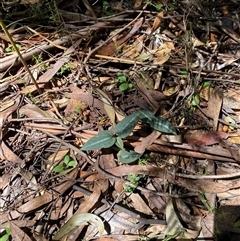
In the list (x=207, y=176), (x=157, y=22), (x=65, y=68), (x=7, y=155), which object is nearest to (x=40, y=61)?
(x=65, y=68)

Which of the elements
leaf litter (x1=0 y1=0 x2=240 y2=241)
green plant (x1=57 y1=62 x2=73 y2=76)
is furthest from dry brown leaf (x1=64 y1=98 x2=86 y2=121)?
green plant (x1=57 y1=62 x2=73 y2=76)

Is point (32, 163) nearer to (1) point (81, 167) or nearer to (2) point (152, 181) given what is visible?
(1) point (81, 167)

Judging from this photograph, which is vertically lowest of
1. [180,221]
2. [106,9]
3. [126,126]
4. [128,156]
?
[180,221]

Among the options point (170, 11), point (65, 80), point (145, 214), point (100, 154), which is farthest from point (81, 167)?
point (170, 11)

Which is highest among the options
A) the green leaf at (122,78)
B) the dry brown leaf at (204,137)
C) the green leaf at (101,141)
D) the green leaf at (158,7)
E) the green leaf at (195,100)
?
the green leaf at (158,7)

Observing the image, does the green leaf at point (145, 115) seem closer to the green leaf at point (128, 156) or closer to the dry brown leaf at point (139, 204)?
the green leaf at point (128, 156)

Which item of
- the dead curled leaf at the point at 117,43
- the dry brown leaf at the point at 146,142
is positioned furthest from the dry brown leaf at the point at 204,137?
the dead curled leaf at the point at 117,43

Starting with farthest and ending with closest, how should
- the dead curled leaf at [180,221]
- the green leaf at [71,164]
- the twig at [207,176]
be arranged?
the green leaf at [71,164], the twig at [207,176], the dead curled leaf at [180,221]

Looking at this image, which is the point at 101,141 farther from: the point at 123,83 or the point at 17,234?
the point at 17,234
